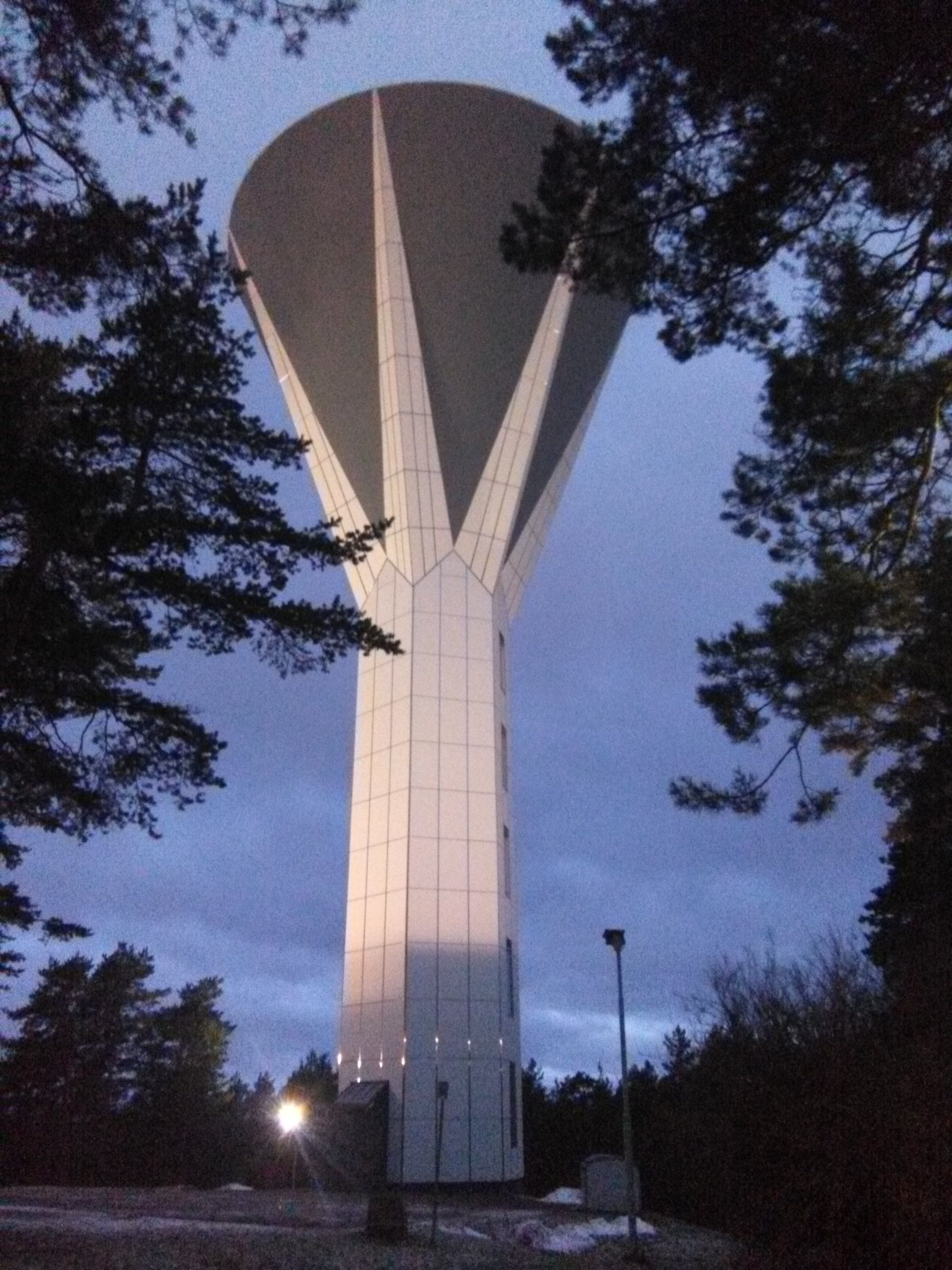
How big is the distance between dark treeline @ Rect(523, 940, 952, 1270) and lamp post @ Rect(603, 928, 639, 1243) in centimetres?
217

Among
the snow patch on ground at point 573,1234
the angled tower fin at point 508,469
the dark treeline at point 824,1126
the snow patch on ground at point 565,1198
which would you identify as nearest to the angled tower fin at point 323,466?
the angled tower fin at point 508,469

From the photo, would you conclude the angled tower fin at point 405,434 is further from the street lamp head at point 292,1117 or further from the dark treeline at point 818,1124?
the dark treeline at point 818,1124

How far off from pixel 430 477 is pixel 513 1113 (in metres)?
12.4

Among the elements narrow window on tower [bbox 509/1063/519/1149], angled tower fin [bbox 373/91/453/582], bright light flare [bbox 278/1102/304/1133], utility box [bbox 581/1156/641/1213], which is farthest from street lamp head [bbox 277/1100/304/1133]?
angled tower fin [bbox 373/91/453/582]

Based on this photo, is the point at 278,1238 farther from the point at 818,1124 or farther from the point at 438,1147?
the point at 818,1124

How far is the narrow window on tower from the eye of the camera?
20969mm

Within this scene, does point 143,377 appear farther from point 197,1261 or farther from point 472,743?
point 472,743

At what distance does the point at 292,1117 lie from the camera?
63.8ft

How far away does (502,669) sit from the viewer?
81.8ft

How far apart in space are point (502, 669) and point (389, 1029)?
7710 mm

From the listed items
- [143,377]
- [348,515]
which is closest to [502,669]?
[348,515]

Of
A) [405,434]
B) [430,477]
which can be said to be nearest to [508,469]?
[430,477]

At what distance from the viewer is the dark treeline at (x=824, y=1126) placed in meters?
7.36

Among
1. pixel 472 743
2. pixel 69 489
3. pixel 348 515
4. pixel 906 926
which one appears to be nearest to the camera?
pixel 69 489
